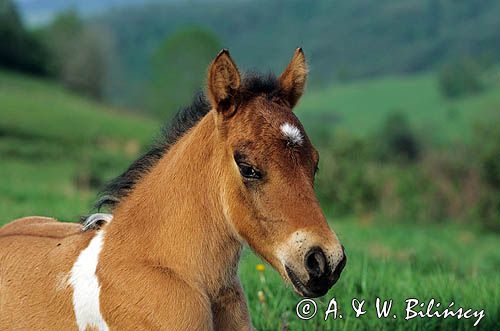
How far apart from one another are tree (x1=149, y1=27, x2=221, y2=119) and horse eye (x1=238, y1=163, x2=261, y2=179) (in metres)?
79.2

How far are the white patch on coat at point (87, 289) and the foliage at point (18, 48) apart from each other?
253 ft

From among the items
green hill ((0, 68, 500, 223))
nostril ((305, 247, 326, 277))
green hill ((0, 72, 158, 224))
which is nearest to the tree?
green hill ((0, 68, 500, 223))

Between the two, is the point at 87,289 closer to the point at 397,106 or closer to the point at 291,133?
the point at 291,133

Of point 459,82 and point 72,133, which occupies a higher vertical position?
point 72,133

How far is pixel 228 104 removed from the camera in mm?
4250

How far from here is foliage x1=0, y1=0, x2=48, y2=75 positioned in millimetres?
78125

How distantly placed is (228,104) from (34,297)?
1765mm

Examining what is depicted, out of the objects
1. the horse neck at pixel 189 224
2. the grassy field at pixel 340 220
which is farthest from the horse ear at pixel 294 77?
the grassy field at pixel 340 220

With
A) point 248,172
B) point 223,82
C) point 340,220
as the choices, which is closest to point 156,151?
point 223,82

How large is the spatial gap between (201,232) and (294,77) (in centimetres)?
112

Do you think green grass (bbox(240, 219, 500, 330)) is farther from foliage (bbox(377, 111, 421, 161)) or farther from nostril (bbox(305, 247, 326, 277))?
foliage (bbox(377, 111, 421, 161))

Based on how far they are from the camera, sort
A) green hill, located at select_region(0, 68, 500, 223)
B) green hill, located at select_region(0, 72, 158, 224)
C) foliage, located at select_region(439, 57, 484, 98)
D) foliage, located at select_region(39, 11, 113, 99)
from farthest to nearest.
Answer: foliage, located at select_region(439, 57, 484, 98) < foliage, located at select_region(39, 11, 113, 99) < green hill, located at select_region(0, 72, 158, 224) < green hill, located at select_region(0, 68, 500, 223)

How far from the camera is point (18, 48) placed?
79062mm

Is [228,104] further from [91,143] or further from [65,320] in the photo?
[91,143]
